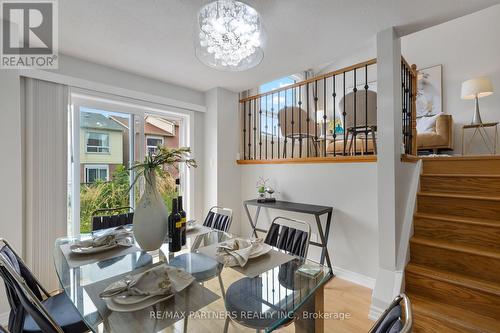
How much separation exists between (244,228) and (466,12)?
338 cm

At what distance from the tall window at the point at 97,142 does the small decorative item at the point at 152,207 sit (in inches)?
62.0

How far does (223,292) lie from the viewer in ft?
3.68

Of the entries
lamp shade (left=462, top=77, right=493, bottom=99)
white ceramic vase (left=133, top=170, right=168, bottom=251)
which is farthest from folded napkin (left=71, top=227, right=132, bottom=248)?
lamp shade (left=462, top=77, right=493, bottom=99)

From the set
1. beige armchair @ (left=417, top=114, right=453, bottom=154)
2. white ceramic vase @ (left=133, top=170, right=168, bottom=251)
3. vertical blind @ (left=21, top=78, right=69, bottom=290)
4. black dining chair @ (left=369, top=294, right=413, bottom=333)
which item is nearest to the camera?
black dining chair @ (left=369, top=294, right=413, bottom=333)

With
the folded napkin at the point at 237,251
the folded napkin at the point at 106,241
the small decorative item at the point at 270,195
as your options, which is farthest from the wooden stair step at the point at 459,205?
the folded napkin at the point at 106,241

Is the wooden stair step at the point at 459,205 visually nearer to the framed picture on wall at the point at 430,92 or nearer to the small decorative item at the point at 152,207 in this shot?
the small decorative item at the point at 152,207

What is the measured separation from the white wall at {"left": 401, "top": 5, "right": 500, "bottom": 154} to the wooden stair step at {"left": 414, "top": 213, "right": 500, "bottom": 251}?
3078 millimetres

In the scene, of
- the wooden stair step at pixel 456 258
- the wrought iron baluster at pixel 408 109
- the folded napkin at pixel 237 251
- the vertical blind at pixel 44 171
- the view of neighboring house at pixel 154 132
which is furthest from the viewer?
the view of neighboring house at pixel 154 132

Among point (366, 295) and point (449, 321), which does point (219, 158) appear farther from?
point (449, 321)

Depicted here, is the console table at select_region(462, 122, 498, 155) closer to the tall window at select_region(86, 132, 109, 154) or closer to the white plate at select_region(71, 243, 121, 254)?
the white plate at select_region(71, 243, 121, 254)

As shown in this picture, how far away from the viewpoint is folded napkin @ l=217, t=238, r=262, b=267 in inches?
51.5

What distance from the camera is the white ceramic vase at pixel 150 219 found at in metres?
1.44

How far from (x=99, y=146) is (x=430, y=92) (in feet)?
18.6

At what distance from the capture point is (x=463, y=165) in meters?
2.46
